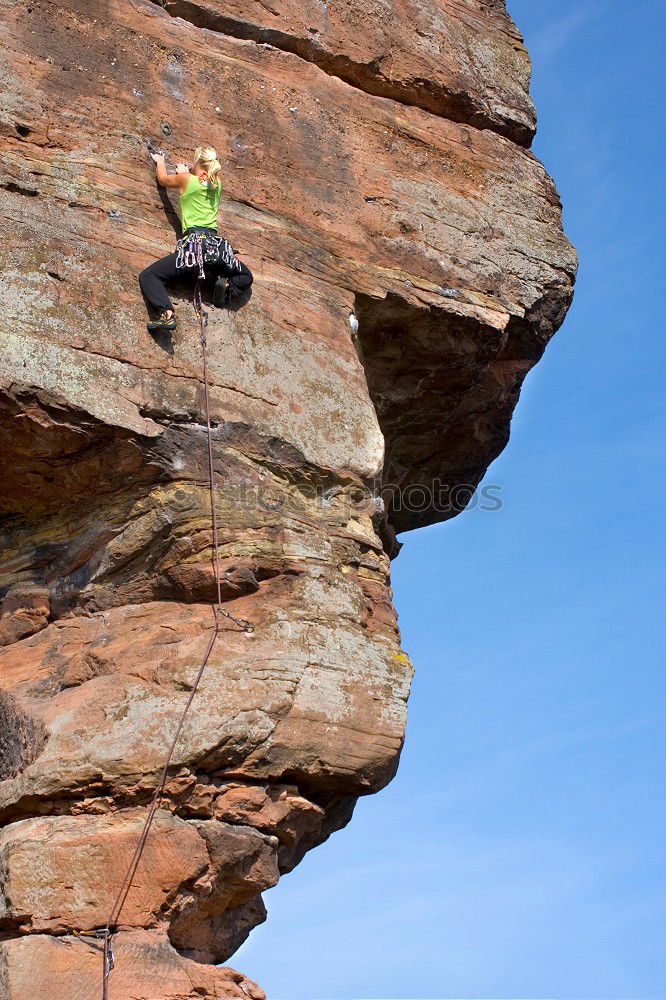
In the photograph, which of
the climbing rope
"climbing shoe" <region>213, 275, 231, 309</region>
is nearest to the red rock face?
the climbing rope

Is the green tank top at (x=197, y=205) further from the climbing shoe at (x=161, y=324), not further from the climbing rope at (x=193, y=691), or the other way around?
the climbing shoe at (x=161, y=324)

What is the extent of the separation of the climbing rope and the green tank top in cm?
23

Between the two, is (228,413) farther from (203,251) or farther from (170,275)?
(203,251)

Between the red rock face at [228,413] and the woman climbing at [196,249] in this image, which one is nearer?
the red rock face at [228,413]

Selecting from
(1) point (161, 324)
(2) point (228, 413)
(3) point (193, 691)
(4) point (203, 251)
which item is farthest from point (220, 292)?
(3) point (193, 691)

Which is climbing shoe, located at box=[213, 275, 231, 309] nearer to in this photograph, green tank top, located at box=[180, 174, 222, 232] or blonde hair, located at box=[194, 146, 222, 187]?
green tank top, located at box=[180, 174, 222, 232]

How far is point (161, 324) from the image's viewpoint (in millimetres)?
8219

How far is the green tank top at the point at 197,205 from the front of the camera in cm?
873

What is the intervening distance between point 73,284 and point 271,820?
3217 mm

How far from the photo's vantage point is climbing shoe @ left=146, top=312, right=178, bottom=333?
26.9ft

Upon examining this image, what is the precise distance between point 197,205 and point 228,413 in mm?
1424

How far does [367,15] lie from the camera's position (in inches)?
410

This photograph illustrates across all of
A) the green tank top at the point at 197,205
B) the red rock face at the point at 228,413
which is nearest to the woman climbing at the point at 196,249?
the green tank top at the point at 197,205

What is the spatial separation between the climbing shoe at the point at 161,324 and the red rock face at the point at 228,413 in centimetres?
5
